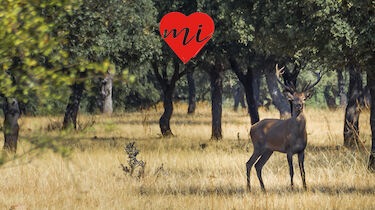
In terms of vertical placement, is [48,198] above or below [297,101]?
below

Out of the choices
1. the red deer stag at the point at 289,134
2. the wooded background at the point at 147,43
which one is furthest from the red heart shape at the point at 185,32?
the red deer stag at the point at 289,134

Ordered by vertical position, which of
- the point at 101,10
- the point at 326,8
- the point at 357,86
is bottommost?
the point at 357,86

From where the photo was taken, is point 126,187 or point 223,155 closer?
point 126,187

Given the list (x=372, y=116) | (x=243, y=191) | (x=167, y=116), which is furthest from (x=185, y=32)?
(x=167, y=116)

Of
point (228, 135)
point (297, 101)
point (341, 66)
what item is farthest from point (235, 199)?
point (228, 135)

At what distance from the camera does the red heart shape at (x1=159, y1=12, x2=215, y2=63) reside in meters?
18.2

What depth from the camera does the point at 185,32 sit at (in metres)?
18.1

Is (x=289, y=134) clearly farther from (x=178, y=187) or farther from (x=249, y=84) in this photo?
(x=249, y=84)

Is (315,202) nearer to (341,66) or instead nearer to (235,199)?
(235,199)

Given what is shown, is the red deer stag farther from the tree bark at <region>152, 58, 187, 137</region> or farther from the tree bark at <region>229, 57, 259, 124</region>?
the tree bark at <region>152, 58, 187, 137</region>

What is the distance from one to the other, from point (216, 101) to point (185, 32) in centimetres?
775

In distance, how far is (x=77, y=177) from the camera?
41.9ft

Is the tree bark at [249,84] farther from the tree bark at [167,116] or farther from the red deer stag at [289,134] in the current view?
the red deer stag at [289,134]

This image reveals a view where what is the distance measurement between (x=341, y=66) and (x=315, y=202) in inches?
213
